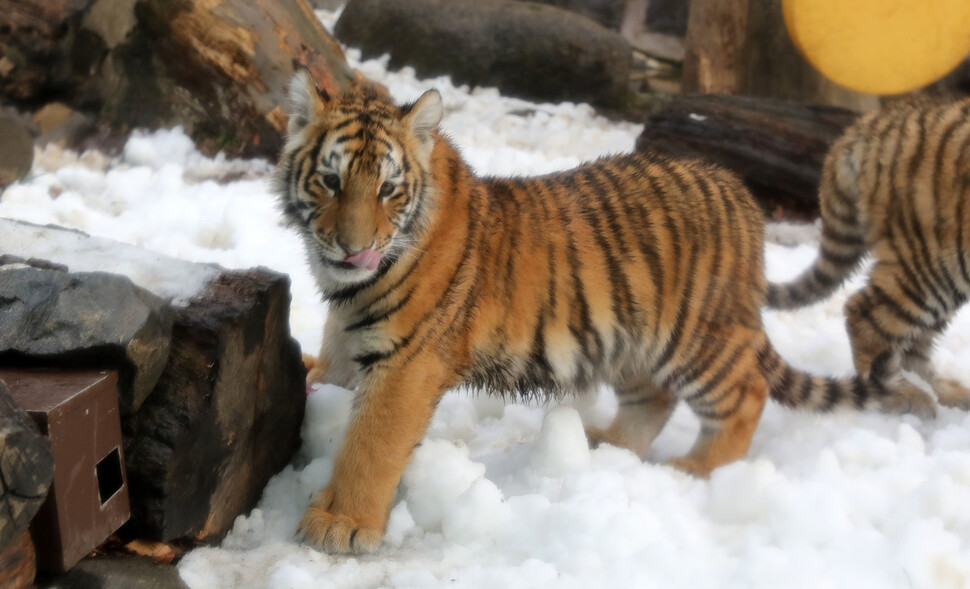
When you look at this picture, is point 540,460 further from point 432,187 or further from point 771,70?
→ point 771,70

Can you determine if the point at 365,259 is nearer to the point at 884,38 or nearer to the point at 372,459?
the point at 372,459

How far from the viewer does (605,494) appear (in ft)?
8.01

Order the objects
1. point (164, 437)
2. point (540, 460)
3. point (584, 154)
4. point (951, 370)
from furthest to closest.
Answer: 1. point (584, 154)
2. point (951, 370)
3. point (540, 460)
4. point (164, 437)

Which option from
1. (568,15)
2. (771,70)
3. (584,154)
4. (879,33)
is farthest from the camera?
(568,15)

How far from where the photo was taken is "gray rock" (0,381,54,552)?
5.12ft

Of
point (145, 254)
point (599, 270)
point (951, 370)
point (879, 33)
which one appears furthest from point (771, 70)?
point (145, 254)

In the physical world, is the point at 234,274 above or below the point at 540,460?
above

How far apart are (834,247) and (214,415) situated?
8.41 feet

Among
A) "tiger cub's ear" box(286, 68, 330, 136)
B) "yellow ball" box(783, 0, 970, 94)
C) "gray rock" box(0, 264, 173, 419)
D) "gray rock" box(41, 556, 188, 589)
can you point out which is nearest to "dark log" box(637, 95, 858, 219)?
"yellow ball" box(783, 0, 970, 94)

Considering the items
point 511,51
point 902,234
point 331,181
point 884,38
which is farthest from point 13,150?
point 884,38

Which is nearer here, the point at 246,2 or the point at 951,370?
the point at 951,370

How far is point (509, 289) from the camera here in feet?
8.54

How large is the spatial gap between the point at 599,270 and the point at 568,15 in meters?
5.68

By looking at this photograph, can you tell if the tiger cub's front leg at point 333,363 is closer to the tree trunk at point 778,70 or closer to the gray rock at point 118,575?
the gray rock at point 118,575
